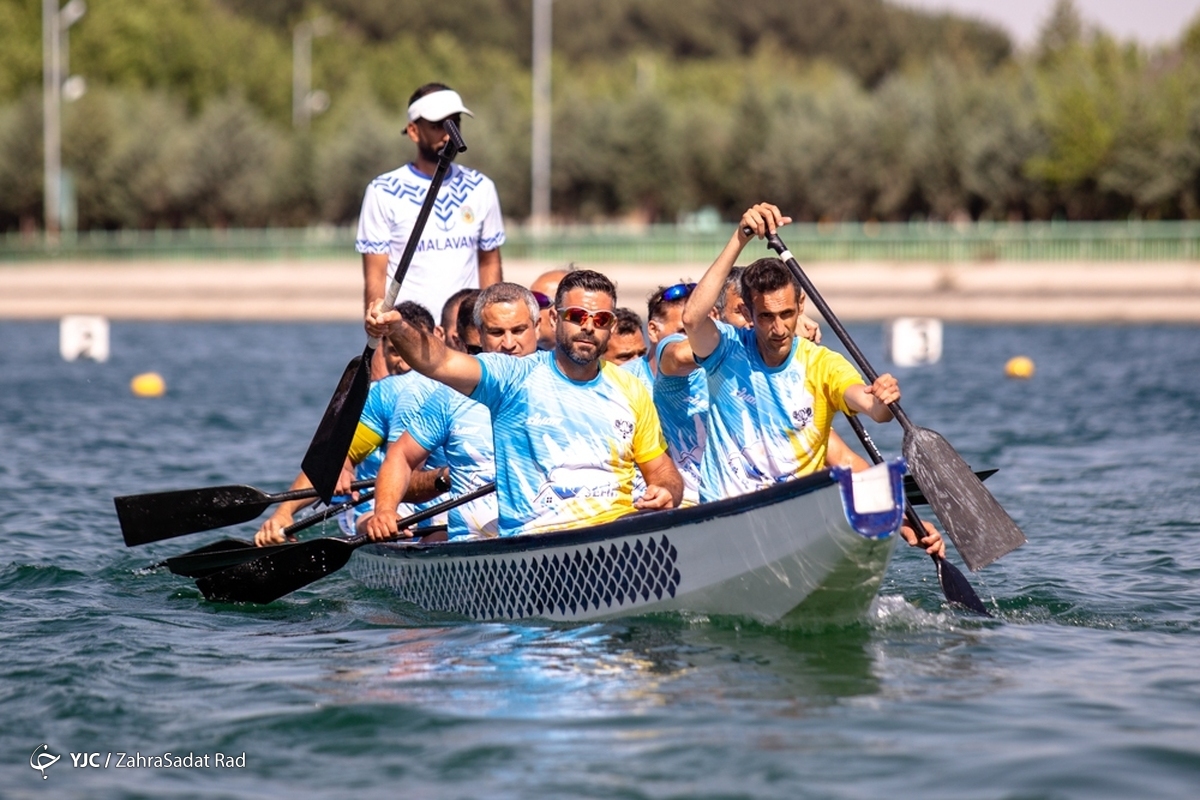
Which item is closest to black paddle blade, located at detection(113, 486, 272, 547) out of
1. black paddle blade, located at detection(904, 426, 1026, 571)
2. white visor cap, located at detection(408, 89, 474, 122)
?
white visor cap, located at detection(408, 89, 474, 122)

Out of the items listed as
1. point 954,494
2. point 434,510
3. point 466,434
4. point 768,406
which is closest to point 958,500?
point 954,494

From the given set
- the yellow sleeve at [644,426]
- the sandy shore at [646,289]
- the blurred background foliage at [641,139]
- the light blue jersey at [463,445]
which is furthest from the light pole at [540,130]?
the yellow sleeve at [644,426]

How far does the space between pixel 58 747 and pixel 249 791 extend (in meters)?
0.90

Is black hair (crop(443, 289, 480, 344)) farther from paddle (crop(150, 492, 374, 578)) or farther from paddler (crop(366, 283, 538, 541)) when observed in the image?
paddle (crop(150, 492, 374, 578))

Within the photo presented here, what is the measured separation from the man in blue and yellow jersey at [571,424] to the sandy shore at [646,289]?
82.1 ft

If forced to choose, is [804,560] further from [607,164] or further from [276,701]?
[607,164]

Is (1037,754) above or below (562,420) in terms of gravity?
below

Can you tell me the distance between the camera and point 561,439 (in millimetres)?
6871

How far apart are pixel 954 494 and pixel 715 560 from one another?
125 cm

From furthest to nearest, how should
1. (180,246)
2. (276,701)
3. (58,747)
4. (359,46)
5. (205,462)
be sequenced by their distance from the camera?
(359,46) < (180,246) < (205,462) < (276,701) < (58,747)

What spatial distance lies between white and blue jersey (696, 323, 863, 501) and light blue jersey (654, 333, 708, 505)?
0.48 meters

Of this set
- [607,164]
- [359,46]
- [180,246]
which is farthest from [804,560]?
[359,46]

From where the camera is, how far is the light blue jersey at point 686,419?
763cm

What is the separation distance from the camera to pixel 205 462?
14367 millimetres
